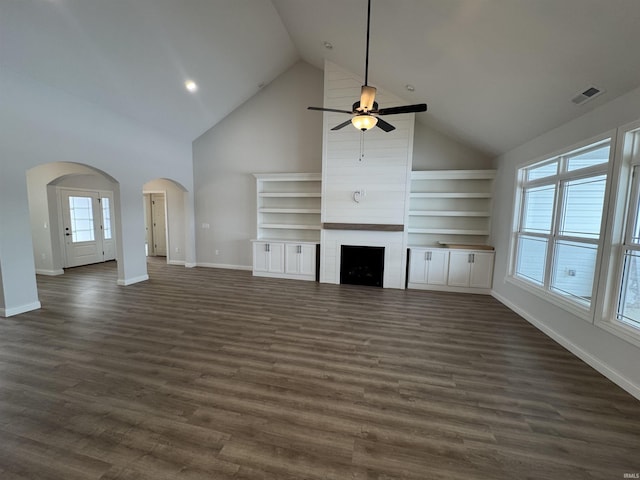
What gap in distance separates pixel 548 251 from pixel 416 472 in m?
3.72

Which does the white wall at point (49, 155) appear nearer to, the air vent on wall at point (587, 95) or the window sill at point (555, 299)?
the air vent on wall at point (587, 95)

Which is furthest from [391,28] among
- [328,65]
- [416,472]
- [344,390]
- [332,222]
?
[416,472]

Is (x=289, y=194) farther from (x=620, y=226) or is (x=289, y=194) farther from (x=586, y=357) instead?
(x=586, y=357)

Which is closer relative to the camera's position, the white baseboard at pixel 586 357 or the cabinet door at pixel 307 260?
the white baseboard at pixel 586 357

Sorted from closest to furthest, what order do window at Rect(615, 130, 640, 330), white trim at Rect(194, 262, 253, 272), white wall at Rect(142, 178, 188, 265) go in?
window at Rect(615, 130, 640, 330), white trim at Rect(194, 262, 253, 272), white wall at Rect(142, 178, 188, 265)

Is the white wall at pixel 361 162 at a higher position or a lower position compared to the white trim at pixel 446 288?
higher

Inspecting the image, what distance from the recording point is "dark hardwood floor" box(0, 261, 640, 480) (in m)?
1.72

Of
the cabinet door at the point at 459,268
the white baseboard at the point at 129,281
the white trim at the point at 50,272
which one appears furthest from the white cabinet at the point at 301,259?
the white trim at the point at 50,272

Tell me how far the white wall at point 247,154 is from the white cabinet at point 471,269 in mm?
3749

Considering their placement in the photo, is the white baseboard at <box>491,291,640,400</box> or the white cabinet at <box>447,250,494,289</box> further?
the white cabinet at <box>447,250,494,289</box>

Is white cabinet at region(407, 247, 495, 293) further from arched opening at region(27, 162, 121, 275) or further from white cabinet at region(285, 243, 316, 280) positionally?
arched opening at region(27, 162, 121, 275)

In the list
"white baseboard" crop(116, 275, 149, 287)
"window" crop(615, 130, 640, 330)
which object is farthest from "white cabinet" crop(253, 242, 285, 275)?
"window" crop(615, 130, 640, 330)

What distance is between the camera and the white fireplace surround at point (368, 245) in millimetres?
5730

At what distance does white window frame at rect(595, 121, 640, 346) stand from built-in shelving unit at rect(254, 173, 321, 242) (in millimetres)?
4792
